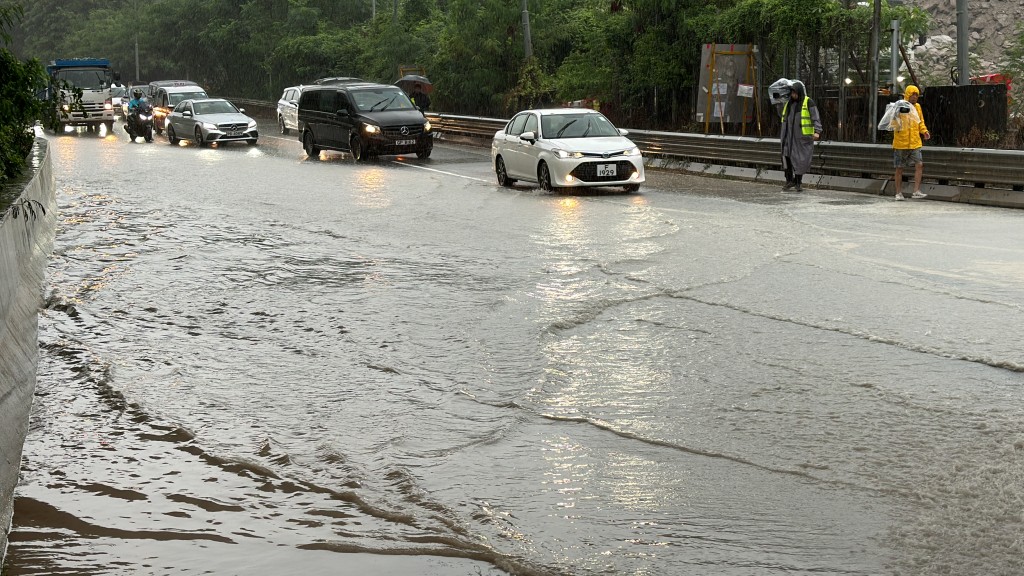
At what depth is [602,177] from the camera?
792 inches

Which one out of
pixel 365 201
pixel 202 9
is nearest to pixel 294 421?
pixel 365 201

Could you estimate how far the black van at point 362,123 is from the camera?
95.2ft

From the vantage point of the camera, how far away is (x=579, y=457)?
5.97 metres

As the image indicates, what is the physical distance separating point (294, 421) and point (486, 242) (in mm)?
7525

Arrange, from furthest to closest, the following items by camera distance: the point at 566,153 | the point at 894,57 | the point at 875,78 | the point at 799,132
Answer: the point at 894,57 → the point at 875,78 → the point at 799,132 → the point at 566,153

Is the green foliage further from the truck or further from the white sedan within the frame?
the truck

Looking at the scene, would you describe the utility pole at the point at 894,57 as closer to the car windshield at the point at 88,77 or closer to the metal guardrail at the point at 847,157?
the metal guardrail at the point at 847,157

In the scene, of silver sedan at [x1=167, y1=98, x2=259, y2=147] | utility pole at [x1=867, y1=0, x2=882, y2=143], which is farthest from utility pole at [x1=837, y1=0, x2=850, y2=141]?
silver sedan at [x1=167, y1=98, x2=259, y2=147]

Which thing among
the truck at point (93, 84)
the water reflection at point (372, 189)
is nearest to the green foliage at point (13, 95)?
the water reflection at point (372, 189)

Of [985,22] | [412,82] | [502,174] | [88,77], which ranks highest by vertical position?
[985,22]

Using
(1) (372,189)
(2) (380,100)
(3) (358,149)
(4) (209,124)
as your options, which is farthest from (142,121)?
(1) (372,189)

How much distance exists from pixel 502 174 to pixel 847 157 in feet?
19.8

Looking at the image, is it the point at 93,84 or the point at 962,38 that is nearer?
the point at 962,38

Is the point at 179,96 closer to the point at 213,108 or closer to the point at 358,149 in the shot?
the point at 213,108
